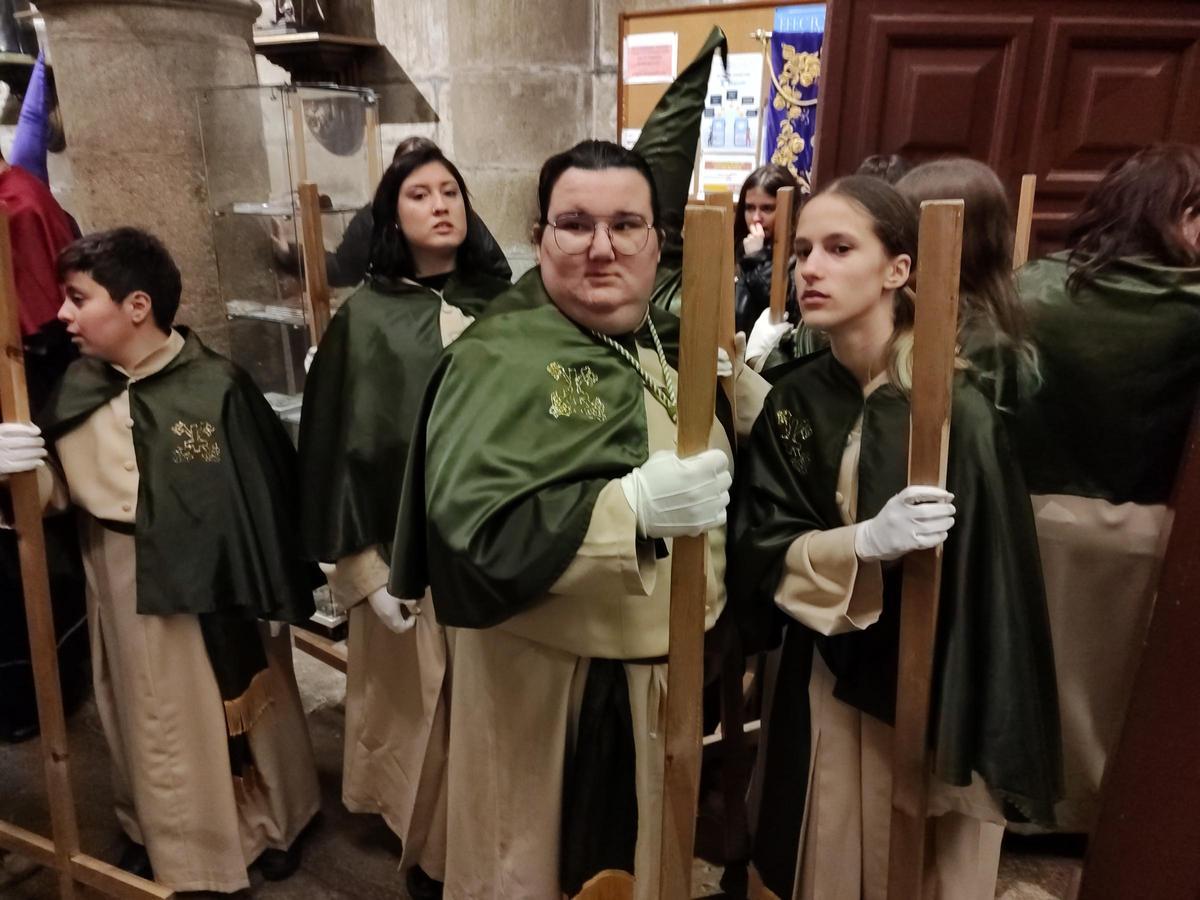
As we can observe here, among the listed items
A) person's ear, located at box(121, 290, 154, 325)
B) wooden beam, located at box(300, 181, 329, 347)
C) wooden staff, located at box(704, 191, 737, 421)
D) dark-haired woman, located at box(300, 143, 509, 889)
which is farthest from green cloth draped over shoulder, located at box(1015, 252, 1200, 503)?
person's ear, located at box(121, 290, 154, 325)

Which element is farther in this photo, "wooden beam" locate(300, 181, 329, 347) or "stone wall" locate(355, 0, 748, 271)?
"stone wall" locate(355, 0, 748, 271)

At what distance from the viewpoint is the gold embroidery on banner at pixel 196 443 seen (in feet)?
6.49

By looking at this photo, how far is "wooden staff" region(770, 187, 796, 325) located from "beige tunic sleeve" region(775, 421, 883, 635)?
70 centimetres

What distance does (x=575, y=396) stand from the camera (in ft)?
4.71

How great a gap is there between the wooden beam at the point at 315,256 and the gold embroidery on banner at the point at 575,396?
1.07 meters

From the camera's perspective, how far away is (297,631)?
331cm

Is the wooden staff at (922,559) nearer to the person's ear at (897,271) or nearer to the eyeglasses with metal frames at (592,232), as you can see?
the person's ear at (897,271)

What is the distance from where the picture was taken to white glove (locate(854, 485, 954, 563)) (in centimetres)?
124

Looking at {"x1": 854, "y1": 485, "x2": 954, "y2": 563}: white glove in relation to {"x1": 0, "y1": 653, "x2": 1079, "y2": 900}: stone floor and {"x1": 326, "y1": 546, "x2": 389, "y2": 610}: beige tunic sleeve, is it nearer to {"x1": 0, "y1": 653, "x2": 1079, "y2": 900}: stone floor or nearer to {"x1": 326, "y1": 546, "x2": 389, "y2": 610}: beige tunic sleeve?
{"x1": 326, "y1": 546, "x2": 389, "y2": 610}: beige tunic sleeve

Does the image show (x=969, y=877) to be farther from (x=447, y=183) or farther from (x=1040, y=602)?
(x=447, y=183)

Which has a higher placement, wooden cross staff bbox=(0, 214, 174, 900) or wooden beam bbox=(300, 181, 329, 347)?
wooden beam bbox=(300, 181, 329, 347)

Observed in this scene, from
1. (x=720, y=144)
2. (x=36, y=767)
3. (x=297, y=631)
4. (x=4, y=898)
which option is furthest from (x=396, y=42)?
(x=4, y=898)

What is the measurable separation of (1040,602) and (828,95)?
1.81m

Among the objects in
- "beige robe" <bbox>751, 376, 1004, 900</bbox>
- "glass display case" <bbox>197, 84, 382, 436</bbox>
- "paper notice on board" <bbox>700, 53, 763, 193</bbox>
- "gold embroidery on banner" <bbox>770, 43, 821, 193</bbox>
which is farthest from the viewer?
"paper notice on board" <bbox>700, 53, 763, 193</bbox>
